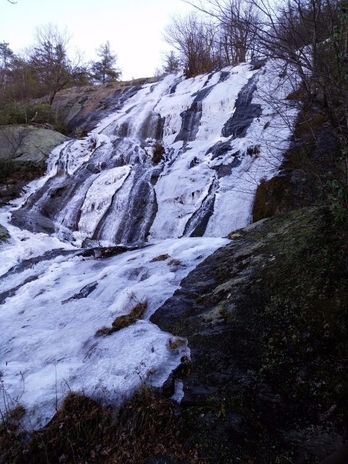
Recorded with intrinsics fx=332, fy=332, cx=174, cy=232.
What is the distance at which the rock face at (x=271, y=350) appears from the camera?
2.44 m

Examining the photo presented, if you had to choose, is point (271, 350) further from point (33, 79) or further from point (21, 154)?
point (33, 79)

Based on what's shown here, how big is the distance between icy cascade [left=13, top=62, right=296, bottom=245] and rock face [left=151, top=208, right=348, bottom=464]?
12.1ft

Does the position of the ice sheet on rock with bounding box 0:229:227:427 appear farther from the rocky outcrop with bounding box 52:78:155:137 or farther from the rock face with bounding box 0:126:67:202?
the rocky outcrop with bounding box 52:78:155:137

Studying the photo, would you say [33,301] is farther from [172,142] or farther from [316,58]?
[172,142]

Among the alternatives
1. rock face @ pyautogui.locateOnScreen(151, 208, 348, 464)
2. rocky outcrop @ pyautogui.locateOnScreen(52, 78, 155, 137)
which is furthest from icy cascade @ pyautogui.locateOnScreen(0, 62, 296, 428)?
rocky outcrop @ pyautogui.locateOnScreen(52, 78, 155, 137)

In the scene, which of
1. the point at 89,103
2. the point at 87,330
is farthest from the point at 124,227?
the point at 89,103

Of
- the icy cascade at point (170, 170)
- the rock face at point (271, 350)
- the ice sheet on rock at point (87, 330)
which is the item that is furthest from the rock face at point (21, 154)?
the rock face at point (271, 350)

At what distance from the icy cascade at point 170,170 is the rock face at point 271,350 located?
12.1 feet

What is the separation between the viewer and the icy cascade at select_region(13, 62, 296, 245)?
902 cm

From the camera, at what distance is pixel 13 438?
2.99m

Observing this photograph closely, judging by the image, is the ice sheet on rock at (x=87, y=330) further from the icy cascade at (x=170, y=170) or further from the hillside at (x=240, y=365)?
the icy cascade at (x=170, y=170)

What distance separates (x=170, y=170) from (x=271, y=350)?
881 centimetres

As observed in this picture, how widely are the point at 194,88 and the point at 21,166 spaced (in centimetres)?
964

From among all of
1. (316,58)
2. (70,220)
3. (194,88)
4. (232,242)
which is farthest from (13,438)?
(194,88)
